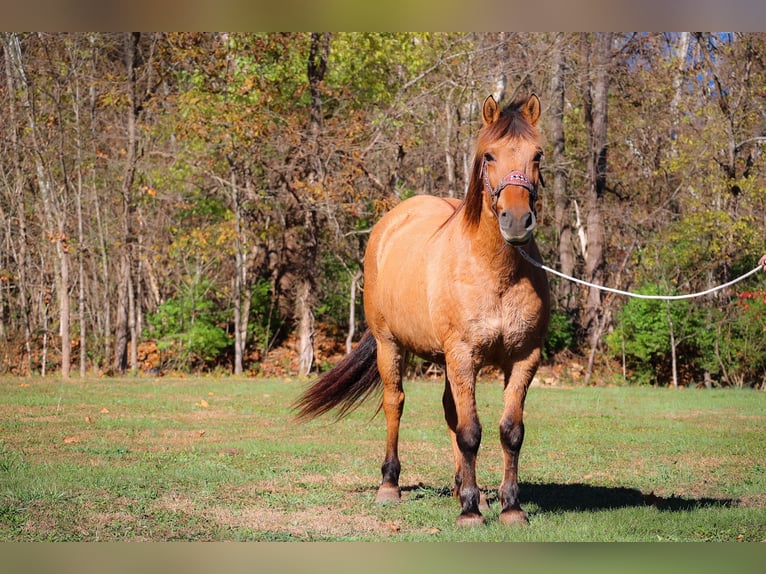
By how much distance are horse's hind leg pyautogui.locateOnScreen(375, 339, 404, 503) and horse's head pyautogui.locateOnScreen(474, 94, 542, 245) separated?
6.48ft

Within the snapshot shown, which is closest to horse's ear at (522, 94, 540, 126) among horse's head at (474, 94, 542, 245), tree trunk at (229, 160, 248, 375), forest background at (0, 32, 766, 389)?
horse's head at (474, 94, 542, 245)

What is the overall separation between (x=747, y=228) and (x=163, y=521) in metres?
14.6

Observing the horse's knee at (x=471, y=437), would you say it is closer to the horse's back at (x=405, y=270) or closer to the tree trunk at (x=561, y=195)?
the horse's back at (x=405, y=270)

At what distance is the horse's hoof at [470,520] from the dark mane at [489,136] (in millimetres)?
1878

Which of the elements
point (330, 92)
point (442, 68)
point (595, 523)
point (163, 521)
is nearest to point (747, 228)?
point (442, 68)

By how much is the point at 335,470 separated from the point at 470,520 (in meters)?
2.53

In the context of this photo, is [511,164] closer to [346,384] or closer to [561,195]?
[346,384]

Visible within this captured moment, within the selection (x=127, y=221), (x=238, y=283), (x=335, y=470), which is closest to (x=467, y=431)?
(x=335, y=470)

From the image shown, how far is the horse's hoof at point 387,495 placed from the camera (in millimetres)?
6812

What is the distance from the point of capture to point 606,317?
19.5m

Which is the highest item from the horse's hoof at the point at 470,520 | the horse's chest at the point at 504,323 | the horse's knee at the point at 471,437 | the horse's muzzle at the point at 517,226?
the horse's muzzle at the point at 517,226

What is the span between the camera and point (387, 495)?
22.5ft

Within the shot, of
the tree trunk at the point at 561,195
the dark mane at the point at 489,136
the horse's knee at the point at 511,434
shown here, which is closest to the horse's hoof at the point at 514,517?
the horse's knee at the point at 511,434
